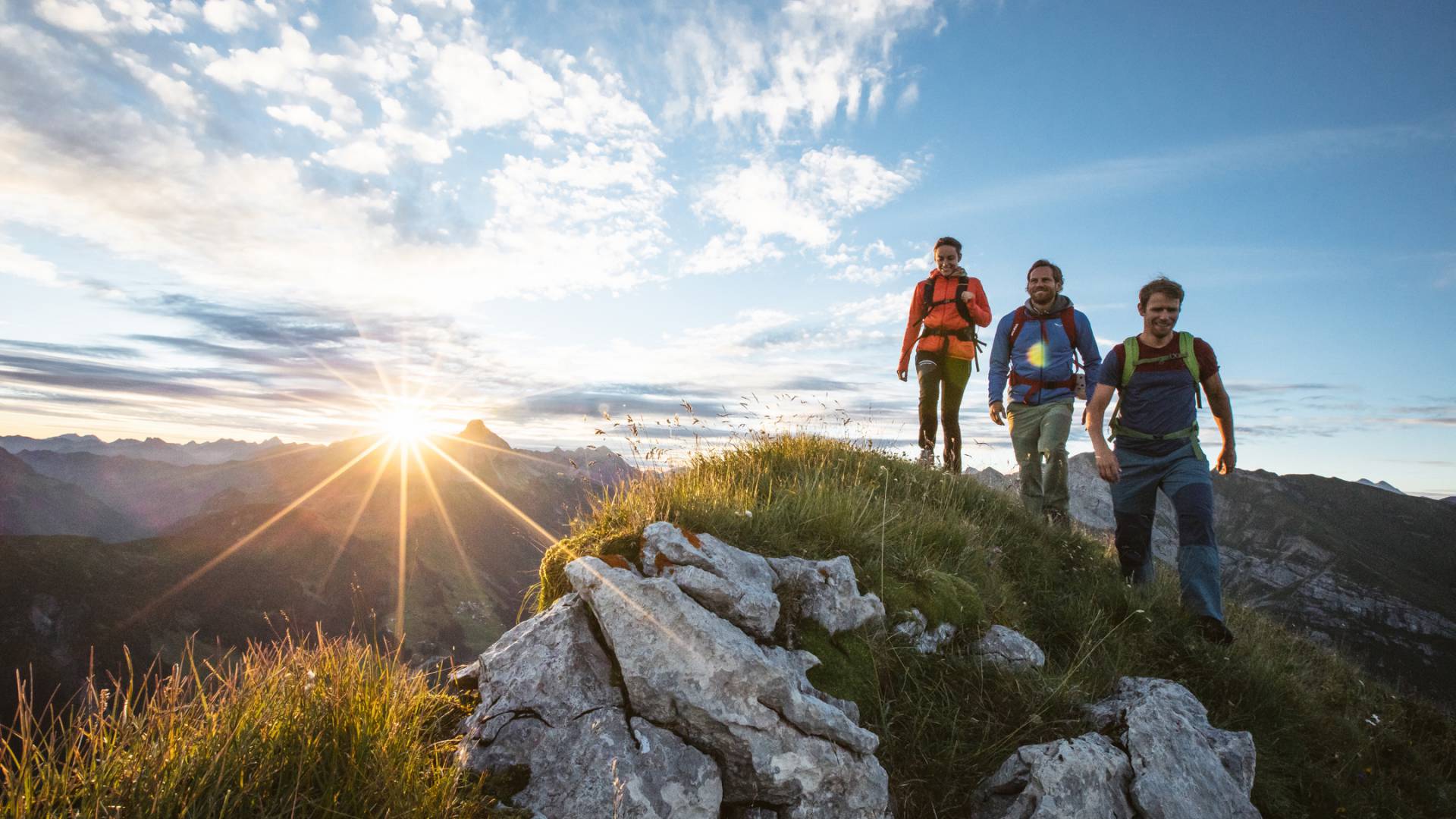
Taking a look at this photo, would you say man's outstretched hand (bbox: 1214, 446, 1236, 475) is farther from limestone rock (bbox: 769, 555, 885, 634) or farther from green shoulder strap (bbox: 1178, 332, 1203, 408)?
limestone rock (bbox: 769, 555, 885, 634)

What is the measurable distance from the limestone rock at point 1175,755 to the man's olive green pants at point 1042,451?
4.13m

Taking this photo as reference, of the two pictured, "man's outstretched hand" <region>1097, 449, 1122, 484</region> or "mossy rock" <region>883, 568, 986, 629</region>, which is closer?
"mossy rock" <region>883, 568, 986, 629</region>

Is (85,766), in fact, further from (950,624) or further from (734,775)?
(950,624)

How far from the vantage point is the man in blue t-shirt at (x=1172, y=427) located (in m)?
6.66

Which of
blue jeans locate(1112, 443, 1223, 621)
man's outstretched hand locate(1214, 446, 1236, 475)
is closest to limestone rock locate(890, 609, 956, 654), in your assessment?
blue jeans locate(1112, 443, 1223, 621)

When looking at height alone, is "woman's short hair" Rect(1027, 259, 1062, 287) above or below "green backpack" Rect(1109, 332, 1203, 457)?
above

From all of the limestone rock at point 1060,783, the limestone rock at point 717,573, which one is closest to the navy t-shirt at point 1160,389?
the limestone rock at point 1060,783

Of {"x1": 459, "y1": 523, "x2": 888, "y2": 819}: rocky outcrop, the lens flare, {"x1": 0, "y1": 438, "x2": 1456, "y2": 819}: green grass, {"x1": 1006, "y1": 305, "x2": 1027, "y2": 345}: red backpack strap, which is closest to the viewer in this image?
{"x1": 0, "y1": 438, "x2": 1456, "y2": 819}: green grass

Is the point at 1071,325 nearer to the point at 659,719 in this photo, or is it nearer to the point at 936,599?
the point at 936,599

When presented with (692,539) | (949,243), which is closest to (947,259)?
(949,243)

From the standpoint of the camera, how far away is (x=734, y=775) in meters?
3.77

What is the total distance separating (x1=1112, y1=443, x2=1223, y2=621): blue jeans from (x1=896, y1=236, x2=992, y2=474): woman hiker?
2716 mm

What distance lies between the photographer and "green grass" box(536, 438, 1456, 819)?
4.52 m

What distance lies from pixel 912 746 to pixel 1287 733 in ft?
13.5
